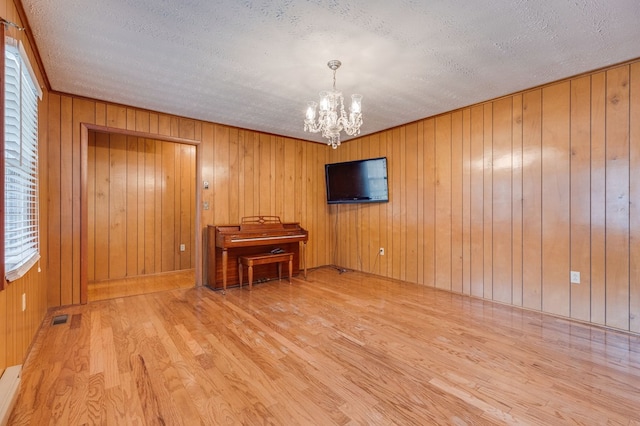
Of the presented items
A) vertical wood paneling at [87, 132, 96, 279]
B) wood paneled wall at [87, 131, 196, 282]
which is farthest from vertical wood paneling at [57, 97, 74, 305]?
vertical wood paneling at [87, 132, 96, 279]

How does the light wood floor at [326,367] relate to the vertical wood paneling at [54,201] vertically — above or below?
below

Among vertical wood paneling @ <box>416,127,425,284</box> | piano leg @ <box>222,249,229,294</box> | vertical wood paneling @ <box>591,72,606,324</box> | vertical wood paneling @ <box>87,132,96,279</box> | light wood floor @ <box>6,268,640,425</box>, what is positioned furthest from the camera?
vertical wood paneling @ <box>87,132,96,279</box>

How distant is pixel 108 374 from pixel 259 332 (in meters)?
1.05

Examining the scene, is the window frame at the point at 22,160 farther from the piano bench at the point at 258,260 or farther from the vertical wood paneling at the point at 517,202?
the vertical wood paneling at the point at 517,202

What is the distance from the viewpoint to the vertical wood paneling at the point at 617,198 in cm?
251

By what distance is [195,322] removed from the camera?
2.77 metres

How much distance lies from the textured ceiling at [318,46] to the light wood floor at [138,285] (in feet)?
7.68

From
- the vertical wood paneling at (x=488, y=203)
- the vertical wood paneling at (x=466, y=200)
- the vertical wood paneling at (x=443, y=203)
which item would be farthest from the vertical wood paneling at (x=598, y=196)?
the vertical wood paneling at (x=443, y=203)

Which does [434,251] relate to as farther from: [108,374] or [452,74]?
[108,374]

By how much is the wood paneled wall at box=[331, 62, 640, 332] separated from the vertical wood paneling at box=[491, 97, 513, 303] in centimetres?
1

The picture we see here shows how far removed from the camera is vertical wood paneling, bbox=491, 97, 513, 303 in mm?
3211

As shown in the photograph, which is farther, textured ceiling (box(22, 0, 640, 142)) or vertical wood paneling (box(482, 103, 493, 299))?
vertical wood paneling (box(482, 103, 493, 299))

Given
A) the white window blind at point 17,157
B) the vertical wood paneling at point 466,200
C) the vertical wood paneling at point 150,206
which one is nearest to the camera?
the white window blind at point 17,157

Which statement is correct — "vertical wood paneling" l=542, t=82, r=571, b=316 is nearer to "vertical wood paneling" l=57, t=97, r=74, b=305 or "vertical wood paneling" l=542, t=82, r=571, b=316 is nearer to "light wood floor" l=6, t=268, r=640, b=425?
"light wood floor" l=6, t=268, r=640, b=425
